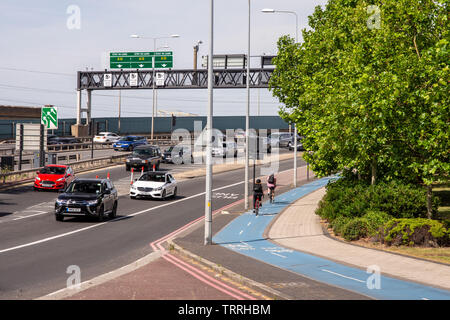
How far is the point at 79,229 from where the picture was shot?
23.0 m

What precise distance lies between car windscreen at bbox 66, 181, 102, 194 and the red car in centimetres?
993

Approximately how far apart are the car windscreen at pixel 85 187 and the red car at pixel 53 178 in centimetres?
993

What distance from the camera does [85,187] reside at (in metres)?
25.5

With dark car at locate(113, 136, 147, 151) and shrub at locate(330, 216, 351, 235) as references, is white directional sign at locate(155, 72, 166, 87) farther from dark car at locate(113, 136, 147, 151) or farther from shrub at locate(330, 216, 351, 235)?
shrub at locate(330, 216, 351, 235)

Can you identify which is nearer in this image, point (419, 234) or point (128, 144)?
point (419, 234)

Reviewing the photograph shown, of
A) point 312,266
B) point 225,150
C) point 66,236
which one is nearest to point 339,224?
point 312,266

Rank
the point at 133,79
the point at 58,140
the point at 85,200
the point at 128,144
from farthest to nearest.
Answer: the point at 133,79, the point at 58,140, the point at 128,144, the point at 85,200

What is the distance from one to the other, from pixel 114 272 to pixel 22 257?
3428mm

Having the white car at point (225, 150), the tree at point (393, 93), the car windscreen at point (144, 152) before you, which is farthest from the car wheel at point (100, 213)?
the white car at point (225, 150)

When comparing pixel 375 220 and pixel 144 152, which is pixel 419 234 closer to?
pixel 375 220

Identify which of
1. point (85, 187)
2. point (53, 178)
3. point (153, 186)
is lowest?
point (153, 186)

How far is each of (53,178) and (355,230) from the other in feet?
64.4

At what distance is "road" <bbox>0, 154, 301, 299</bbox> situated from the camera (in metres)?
14.5
